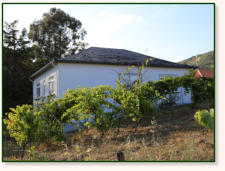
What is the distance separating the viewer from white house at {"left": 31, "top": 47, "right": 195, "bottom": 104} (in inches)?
445

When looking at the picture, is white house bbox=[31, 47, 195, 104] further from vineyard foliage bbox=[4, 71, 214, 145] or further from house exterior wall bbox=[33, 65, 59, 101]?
vineyard foliage bbox=[4, 71, 214, 145]

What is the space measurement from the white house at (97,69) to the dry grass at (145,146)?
3.12 meters

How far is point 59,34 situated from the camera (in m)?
24.0

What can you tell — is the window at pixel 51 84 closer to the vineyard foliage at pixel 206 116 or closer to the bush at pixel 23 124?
the bush at pixel 23 124

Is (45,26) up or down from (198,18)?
up

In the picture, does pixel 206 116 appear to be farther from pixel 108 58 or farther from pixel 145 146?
pixel 108 58

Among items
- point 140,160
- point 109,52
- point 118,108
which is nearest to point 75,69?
point 109,52

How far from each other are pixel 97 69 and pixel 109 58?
1.03 meters

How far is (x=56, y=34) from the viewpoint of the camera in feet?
78.4

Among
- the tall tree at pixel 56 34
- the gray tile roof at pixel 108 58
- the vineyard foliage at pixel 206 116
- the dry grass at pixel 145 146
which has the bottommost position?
the dry grass at pixel 145 146

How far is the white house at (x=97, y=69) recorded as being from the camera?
11.3 m

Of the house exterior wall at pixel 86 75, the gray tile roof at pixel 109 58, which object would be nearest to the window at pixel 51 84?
the house exterior wall at pixel 86 75
